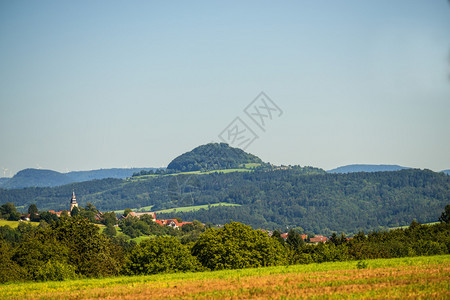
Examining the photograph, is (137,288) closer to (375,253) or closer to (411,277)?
(411,277)

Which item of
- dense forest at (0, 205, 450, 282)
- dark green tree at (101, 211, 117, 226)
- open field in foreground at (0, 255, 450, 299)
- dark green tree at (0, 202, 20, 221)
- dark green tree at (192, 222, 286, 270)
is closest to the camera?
open field in foreground at (0, 255, 450, 299)

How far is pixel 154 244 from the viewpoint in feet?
190

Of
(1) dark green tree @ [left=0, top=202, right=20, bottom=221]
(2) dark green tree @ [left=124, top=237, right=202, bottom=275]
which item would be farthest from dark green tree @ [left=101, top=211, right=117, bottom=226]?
(2) dark green tree @ [left=124, top=237, right=202, bottom=275]

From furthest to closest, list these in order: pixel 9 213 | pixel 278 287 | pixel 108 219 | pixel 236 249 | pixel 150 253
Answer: pixel 108 219 < pixel 9 213 < pixel 236 249 < pixel 150 253 < pixel 278 287

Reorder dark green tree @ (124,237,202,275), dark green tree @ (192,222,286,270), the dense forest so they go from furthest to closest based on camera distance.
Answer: dark green tree @ (192,222,286,270)
dark green tree @ (124,237,202,275)
the dense forest

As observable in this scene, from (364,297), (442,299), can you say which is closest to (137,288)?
(364,297)

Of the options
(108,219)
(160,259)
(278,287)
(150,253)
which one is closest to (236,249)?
(160,259)

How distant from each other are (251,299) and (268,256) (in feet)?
112

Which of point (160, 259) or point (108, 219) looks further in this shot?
point (108, 219)

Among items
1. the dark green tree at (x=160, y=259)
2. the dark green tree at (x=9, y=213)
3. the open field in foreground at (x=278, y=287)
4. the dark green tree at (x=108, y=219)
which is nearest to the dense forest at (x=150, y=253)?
the dark green tree at (x=160, y=259)

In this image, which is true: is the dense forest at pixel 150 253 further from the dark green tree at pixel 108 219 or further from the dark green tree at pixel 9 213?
the dark green tree at pixel 108 219

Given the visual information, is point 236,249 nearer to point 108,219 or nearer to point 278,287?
point 278,287

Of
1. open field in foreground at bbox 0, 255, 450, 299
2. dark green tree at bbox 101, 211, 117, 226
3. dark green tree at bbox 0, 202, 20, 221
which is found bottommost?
dark green tree at bbox 101, 211, 117, 226

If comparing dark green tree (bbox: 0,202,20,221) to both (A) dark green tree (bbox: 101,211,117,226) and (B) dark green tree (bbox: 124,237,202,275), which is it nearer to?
(A) dark green tree (bbox: 101,211,117,226)
